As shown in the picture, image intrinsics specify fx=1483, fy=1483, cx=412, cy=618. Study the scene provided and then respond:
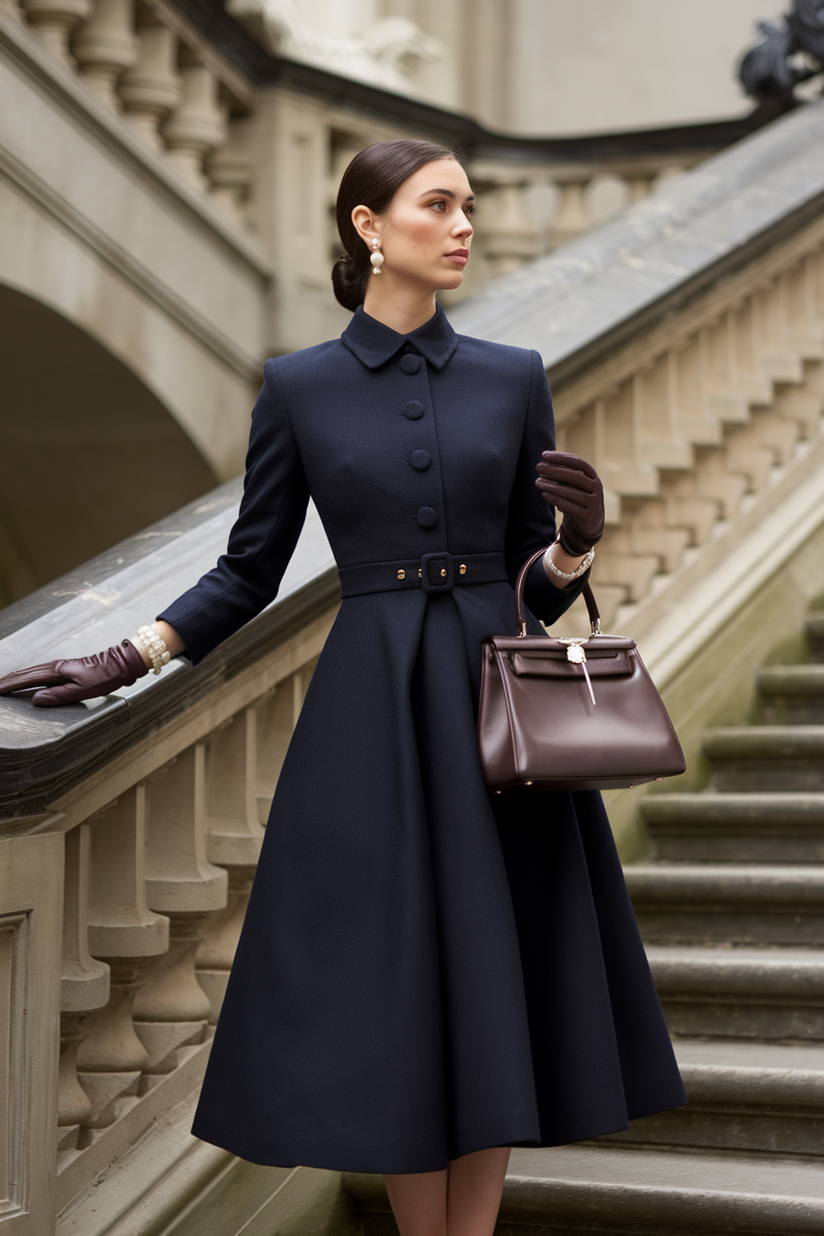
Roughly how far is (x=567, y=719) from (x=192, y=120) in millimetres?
4041

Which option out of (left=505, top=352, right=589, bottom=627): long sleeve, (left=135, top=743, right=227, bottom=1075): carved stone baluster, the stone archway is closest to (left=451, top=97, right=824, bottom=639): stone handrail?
(left=505, top=352, right=589, bottom=627): long sleeve

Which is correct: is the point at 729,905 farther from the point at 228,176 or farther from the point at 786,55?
the point at 228,176

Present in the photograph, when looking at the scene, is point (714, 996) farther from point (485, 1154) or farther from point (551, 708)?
point (551, 708)

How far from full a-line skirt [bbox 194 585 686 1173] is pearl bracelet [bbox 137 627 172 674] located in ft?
0.67

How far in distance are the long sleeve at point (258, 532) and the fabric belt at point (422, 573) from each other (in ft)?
0.38

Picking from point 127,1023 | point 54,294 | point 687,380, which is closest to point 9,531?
point 54,294

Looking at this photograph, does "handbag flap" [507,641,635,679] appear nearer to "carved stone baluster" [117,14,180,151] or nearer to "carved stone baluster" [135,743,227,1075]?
"carved stone baluster" [135,743,227,1075]

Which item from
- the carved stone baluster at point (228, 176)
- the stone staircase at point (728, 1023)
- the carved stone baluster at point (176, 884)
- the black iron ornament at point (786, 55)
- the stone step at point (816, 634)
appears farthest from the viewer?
the carved stone baluster at point (228, 176)

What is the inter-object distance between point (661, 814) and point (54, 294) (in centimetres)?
266

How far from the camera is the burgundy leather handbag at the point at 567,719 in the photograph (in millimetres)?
1802

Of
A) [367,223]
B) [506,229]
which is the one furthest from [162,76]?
[367,223]

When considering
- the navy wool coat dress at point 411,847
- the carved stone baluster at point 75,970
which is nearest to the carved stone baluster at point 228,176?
the navy wool coat dress at point 411,847

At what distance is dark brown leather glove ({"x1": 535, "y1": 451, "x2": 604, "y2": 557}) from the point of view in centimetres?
184

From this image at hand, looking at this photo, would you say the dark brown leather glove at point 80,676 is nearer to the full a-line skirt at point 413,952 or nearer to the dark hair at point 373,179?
the full a-line skirt at point 413,952
